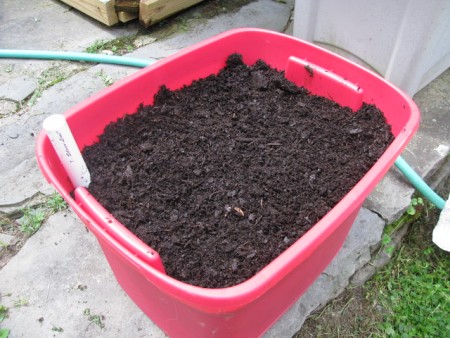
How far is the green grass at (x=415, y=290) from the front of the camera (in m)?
1.07

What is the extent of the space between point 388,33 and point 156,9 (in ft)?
3.35

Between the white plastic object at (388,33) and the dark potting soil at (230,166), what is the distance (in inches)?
16.8

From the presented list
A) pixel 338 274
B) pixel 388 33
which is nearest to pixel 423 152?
pixel 388 33

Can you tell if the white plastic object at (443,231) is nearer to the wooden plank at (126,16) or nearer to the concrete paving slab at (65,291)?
the concrete paving slab at (65,291)

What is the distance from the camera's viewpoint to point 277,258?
63 centimetres

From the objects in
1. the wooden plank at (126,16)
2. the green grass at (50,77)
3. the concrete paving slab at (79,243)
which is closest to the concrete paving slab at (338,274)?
the concrete paving slab at (79,243)

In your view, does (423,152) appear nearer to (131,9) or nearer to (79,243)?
(79,243)

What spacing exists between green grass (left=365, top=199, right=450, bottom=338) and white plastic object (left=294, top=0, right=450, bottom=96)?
53 cm

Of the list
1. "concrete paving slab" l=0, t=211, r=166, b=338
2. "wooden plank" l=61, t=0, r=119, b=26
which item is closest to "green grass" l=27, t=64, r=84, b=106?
"wooden plank" l=61, t=0, r=119, b=26

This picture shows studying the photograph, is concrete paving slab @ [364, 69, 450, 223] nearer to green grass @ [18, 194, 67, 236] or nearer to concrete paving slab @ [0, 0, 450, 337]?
concrete paving slab @ [0, 0, 450, 337]

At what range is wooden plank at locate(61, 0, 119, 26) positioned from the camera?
1812 mm

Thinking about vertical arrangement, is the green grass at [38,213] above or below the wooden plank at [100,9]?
below

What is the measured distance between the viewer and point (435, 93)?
4.94 ft

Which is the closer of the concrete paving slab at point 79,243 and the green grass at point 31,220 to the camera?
the concrete paving slab at point 79,243
